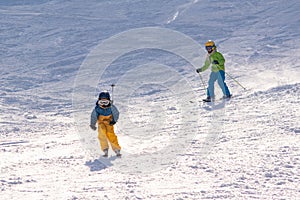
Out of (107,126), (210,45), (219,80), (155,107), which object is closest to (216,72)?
(219,80)

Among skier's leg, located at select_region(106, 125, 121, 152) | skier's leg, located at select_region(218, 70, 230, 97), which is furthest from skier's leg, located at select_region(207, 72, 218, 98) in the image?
skier's leg, located at select_region(106, 125, 121, 152)

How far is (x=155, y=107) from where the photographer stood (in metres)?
12.2

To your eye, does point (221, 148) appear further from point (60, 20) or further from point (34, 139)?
point (60, 20)

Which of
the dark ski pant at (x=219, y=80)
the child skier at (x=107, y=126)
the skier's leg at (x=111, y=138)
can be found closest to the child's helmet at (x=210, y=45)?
the dark ski pant at (x=219, y=80)

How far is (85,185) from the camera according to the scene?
22.8ft

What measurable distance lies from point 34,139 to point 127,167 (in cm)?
310

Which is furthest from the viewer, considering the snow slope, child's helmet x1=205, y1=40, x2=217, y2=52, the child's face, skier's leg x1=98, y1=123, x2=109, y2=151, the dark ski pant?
the dark ski pant

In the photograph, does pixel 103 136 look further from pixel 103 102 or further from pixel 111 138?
pixel 103 102

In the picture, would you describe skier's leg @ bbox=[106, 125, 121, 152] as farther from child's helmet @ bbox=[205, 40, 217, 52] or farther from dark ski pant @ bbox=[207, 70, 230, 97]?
child's helmet @ bbox=[205, 40, 217, 52]

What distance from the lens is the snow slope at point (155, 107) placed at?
6938mm

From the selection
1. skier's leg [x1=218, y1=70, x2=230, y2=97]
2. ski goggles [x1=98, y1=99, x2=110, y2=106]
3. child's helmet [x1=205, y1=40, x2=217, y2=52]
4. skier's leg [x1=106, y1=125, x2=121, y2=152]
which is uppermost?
child's helmet [x1=205, y1=40, x2=217, y2=52]

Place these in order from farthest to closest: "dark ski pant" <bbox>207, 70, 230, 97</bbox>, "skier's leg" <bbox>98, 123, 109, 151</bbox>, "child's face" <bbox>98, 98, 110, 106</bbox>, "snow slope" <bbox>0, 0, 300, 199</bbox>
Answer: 1. "dark ski pant" <bbox>207, 70, 230, 97</bbox>
2. "skier's leg" <bbox>98, 123, 109, 151</bbox>
3. "child's face" <bbox>98, 98, 110, 106</bbox>
4. "snow slope" <bbox>0, 0, 300, 199</bbox>

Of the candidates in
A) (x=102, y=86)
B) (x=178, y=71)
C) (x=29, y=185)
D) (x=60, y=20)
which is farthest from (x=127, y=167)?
(x=60, y=20)

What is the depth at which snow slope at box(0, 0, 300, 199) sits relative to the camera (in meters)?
6.94
